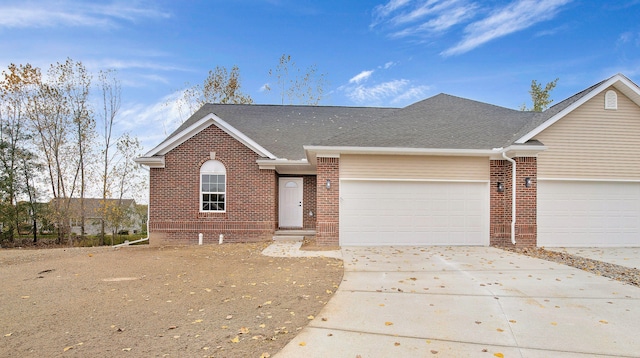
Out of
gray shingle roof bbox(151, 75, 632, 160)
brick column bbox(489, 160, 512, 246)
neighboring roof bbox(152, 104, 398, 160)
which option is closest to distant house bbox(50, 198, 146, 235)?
neighboring roof bbox(152, 104, 398, 160)

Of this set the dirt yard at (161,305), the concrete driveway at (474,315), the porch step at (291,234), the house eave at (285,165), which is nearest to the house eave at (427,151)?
the house eave at (285,165)

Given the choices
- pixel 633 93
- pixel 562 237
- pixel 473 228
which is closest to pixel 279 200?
pixel 473 228

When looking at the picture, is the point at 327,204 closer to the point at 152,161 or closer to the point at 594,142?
the point at 152,161

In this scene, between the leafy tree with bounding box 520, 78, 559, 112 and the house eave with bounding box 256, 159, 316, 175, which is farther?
the leafy tree with bounding box 520, 78, 559, 112

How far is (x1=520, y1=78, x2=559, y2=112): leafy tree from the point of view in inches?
1219

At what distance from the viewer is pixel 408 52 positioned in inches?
709

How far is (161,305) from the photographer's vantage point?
18.8ft

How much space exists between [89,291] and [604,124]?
14.7 meters

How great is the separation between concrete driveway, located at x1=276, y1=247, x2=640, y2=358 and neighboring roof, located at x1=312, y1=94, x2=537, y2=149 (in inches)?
184

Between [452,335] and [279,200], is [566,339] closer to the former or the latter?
[452,335]

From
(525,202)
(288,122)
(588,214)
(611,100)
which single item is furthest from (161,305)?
(611,100)

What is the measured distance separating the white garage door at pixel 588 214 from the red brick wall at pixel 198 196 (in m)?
9.17

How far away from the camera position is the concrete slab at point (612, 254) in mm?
9328

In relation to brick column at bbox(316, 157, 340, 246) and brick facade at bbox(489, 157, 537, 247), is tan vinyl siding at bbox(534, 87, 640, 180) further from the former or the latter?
brick column at bbox(316, 157, 340, 246)
